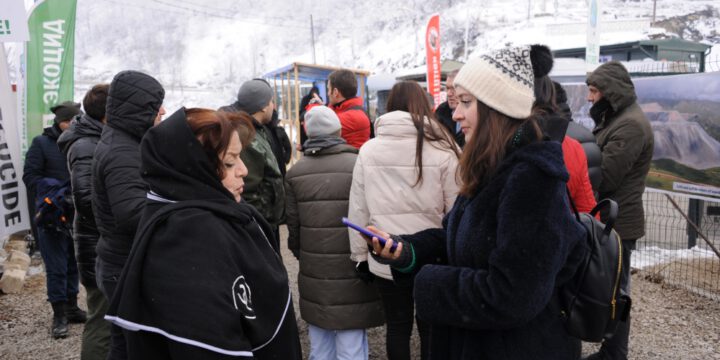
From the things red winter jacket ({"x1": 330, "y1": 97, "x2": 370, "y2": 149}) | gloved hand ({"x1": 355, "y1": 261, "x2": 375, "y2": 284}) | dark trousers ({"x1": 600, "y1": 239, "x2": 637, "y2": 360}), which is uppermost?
red winter jacket ({"x1": 330, "y1": 97, "x2": 370, "y2": 149})

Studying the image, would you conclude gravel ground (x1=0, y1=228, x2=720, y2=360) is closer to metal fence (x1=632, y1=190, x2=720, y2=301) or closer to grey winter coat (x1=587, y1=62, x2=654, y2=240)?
metal fence (x1=632, y1=190, x2=720, y2=301)

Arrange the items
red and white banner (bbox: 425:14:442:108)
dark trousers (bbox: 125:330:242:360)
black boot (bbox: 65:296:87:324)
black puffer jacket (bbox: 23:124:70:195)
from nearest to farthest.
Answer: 1. dark trousers (bbox: 125:330:242:360)
2. black puffer jacket (bbox: 23:124:70:195)
3. black boot (bbox: 65:296:87:324)
4. red and white banner (bbox: 425:14:442:108)

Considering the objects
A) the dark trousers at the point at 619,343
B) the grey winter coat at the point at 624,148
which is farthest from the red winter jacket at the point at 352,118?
the dark trousers at the point at 619,343

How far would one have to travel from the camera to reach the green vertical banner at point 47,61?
5340 millimetres

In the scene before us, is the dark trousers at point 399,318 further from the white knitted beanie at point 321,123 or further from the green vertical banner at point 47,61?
the green vertical banner at point 47,61

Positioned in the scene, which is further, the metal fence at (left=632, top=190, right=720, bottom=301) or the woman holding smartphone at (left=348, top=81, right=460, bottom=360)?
the metal fence at (left=632, top=190, right=720, bottom=301)

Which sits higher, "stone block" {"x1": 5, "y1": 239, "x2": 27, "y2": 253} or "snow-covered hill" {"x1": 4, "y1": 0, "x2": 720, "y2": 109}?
"snow-covered hill" {"x1": 4, "y1": 0, "x2": 720, "y2": 109}

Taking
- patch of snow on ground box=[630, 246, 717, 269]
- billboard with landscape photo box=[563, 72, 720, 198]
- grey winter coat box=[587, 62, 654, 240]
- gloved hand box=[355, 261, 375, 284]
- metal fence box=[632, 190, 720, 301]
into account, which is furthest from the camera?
patch of snow on ground box=[630, 246, 717, 269]

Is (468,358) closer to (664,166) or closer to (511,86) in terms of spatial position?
(511,86)

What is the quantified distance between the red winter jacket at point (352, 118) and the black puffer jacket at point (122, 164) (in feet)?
6.90

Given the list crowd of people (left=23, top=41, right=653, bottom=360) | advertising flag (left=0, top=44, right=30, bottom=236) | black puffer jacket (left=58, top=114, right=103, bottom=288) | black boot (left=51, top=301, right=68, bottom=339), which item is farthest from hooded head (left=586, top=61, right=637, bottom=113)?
advertising flag (left=0, top=44, right=30, bottom=236)

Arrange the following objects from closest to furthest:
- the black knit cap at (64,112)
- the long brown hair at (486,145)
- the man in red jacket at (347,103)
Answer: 1. the long brown hair at (486,145)
2. the man in red jacket at (347,103)
3. the black knit cap at (64,112)

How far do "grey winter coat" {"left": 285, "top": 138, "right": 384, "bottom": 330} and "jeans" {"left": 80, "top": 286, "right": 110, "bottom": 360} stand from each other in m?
1.21

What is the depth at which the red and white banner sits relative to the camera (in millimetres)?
9453
